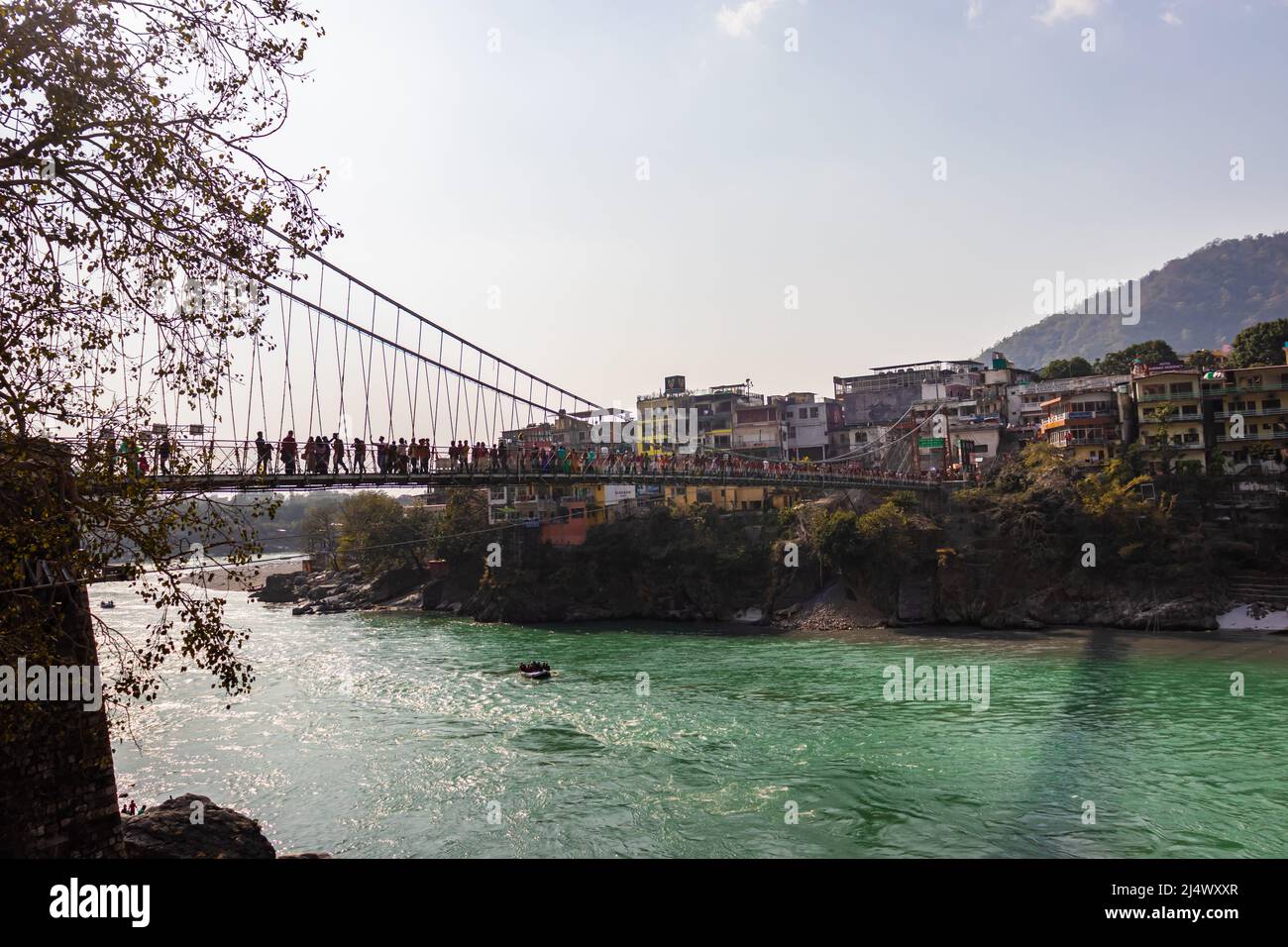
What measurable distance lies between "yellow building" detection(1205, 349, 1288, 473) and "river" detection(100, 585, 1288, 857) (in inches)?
512

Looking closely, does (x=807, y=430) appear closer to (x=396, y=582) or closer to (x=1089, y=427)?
(x=1089, y=427)

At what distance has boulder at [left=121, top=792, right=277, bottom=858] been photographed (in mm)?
10008

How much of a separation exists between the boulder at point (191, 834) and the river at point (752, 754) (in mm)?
1843

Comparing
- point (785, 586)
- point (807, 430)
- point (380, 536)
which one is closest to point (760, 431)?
point (807, 430)

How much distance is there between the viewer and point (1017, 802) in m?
13.7

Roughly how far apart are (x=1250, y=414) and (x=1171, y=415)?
3.05 meters

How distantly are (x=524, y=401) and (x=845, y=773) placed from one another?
25.9 m

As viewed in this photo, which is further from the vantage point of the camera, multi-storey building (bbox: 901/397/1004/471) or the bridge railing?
multi-storey building (bbox: 901/397/1004/471)

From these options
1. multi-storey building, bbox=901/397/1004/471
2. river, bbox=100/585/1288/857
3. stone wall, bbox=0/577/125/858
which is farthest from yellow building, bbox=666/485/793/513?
stone wall, bbox=0/577/125/858

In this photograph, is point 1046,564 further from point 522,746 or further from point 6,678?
point 6,678

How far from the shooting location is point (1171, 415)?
3828 centimetres

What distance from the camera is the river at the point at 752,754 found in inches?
506

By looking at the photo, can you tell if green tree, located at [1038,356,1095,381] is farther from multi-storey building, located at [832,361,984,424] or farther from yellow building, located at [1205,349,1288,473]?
yellow building, located at [1205,349,1288,473]
